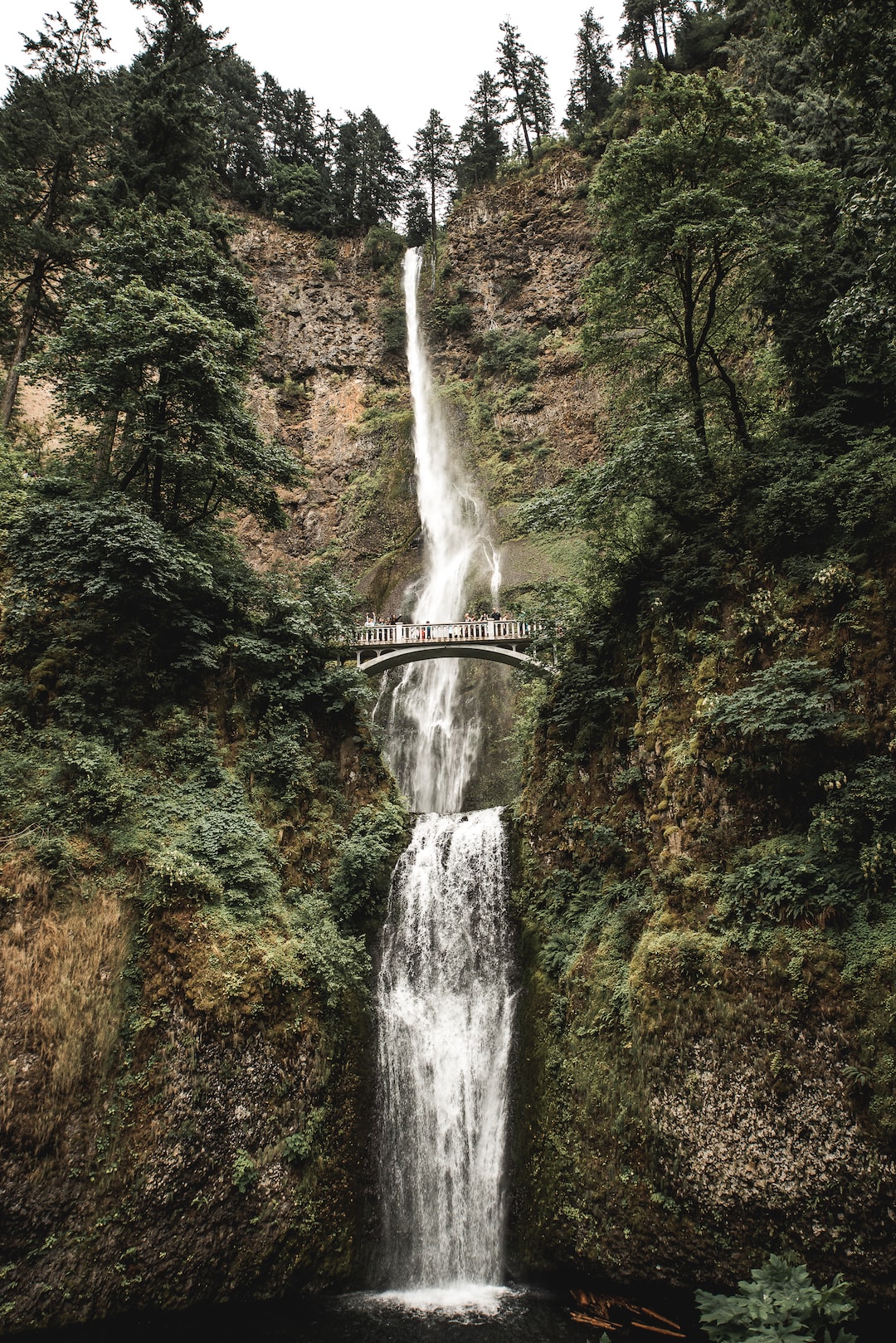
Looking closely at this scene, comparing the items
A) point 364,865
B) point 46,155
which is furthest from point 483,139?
point 364,865

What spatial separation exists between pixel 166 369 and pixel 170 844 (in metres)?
9.19

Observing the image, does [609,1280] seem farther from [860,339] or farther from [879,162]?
[879,162]

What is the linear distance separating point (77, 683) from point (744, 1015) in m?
11.9

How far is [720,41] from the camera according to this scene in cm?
3164

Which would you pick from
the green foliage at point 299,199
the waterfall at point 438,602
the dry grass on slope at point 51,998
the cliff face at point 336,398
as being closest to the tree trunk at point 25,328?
the cliff face at point 336,398

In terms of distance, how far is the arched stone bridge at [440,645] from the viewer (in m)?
20.9

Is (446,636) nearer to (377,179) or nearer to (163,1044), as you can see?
(163,1044)

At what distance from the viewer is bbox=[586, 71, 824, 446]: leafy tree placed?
11.9 m

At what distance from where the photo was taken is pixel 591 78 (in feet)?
130

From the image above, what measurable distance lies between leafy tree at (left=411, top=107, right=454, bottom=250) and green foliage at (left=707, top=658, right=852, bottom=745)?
45.4 metres

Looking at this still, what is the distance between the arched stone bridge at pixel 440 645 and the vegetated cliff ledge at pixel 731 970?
859 centimetres

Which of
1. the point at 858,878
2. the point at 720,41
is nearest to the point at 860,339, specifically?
the point at 858,878

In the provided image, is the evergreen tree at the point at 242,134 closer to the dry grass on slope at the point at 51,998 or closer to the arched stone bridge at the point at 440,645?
the arched stone bridge at the point at 440,645

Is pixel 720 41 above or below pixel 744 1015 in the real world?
above
